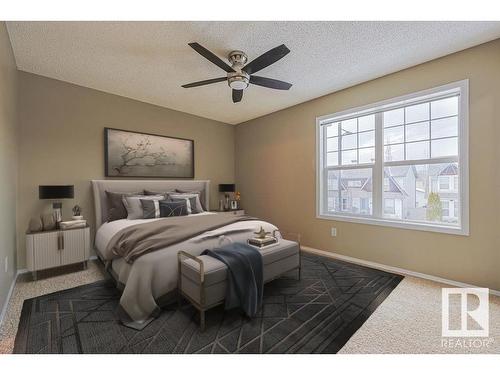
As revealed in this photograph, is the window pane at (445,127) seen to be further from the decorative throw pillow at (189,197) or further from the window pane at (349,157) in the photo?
the decorative throw pillow at (189,197)

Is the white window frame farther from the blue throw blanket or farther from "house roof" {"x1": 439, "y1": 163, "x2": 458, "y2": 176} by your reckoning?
the blue throw blanket

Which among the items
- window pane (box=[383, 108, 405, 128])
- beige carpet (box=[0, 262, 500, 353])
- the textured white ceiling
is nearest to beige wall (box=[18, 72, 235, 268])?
the textured white ceiling

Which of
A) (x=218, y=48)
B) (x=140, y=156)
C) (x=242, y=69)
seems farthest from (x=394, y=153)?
(x=140, y=156)

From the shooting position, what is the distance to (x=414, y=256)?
2.84 metres

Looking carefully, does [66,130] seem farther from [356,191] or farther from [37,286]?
[356,191]

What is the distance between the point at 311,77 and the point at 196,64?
154 centimetres

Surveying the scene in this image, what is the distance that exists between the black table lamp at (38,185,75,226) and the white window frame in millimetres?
3669

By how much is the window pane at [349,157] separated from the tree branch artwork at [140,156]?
10.3ft

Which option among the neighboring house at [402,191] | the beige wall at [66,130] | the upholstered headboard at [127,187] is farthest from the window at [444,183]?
the beige wall at [66,130]

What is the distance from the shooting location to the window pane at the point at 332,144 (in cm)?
376

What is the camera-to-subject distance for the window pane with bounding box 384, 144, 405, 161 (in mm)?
3047

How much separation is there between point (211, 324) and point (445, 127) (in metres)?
3.37

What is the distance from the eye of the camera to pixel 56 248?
2.76m

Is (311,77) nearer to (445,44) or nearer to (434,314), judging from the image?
(445,44)
